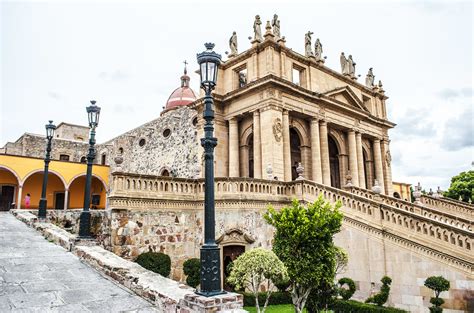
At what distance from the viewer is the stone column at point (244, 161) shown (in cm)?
2141

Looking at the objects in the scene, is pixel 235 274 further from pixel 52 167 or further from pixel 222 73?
pixel 52 167

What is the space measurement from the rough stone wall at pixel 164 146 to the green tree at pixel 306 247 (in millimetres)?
14912

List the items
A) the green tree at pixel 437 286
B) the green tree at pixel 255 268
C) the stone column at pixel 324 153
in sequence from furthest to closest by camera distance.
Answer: the stone column at pixel 324 153 < the green tree at pixel 437 286 < the green tree at pixel 255 268

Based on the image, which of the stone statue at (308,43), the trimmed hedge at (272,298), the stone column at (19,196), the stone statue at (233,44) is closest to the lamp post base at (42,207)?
the trimmed hedge at (272,298)

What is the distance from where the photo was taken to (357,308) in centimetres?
974

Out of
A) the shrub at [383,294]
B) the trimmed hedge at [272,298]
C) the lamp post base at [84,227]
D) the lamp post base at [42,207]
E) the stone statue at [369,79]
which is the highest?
the stone statue at [369,79]

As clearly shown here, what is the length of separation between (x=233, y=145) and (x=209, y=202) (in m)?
16.4

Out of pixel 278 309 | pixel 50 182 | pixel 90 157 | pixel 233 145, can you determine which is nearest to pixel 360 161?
pixel 233 145

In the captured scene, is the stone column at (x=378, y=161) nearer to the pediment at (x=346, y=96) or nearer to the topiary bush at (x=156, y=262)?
the pediment at (x=346, y=96)

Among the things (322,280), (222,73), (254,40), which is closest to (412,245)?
(322,280)

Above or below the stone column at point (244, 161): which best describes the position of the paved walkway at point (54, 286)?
below

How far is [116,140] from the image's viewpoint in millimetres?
32719

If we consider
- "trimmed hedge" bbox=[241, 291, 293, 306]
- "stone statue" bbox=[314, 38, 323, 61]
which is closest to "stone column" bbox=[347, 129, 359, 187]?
"stone statue" bbox=[314, 38, 323, 61]

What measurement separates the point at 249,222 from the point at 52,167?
63.1 ft
